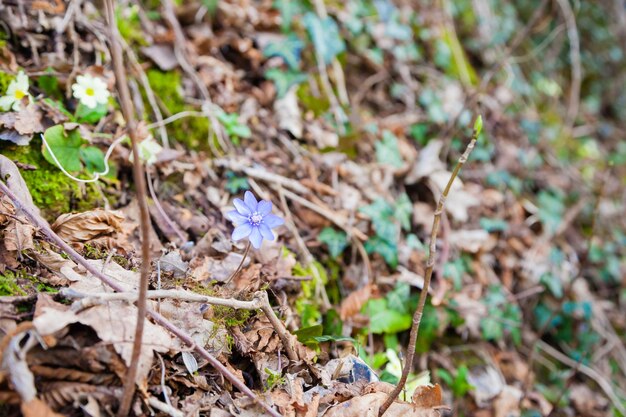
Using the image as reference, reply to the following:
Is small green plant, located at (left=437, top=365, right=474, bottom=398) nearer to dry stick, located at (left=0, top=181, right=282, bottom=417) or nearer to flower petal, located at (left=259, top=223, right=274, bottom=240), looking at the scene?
dry stick, located at (left=0, top=181, right=282, bottom=417)

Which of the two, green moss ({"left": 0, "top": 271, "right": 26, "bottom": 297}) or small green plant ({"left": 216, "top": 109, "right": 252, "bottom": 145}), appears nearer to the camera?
green moss ({"left": 0, "top": 271, "right": 26, "bottom": 297})

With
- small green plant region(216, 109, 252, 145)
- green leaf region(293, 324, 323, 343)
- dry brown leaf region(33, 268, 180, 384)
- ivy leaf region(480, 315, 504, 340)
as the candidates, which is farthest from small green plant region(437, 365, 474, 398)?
small green plant region(216, 109, 252, 145)

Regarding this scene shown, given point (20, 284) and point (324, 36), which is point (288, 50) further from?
point (20, 284)

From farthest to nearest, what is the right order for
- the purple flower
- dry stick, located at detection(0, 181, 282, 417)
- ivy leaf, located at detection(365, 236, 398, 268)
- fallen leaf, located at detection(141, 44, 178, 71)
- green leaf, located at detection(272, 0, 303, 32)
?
green leaf, located at detection(272, 0, 303, 32) < fallen leaf, located at detection(141, 44, 178, 71) < ivy leaf, located at detection(365, 236, 398, 268) < the purple flower < dry stick, located at detection(0, 181, 282, 417)

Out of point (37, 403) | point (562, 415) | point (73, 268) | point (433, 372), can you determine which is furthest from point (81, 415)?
point (562, 415)

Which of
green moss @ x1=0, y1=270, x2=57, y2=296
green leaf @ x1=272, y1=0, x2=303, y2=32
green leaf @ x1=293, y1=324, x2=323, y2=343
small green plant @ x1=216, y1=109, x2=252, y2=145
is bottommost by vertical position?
green leaf @ x1=293, y1=324, x2=323, y2=343

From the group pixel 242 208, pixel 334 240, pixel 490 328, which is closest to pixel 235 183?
pixel 334 240
